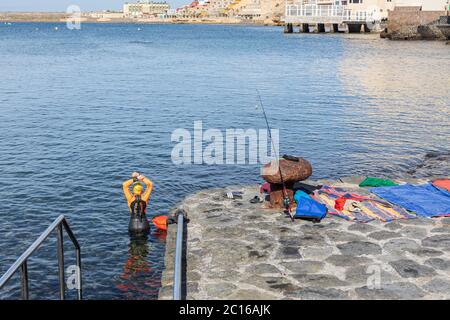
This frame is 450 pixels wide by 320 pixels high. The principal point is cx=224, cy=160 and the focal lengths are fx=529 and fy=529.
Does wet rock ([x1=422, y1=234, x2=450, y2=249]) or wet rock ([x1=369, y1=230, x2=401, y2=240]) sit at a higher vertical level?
wet rock ([x1=369, y1=230, x2=401, y2=240])

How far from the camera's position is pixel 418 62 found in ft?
202

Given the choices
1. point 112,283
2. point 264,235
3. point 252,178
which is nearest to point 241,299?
point 264,235

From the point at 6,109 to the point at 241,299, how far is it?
2950 centimetres

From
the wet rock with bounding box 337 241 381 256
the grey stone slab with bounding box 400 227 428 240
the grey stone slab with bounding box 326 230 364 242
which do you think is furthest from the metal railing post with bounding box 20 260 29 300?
the grey stone slab with bounding box 400 227 428 240

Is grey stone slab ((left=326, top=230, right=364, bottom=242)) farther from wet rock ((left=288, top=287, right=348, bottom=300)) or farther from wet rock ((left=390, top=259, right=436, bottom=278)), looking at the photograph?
wet rock ((left=288, top=287, right=348, bottom=300))

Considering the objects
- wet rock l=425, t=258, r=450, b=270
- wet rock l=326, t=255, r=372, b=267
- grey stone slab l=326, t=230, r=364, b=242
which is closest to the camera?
wet rock l=425, t=258, r=450, b=270

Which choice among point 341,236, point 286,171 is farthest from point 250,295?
point 286,171

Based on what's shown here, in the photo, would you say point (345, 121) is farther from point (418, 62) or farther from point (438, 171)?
point (418, 62)

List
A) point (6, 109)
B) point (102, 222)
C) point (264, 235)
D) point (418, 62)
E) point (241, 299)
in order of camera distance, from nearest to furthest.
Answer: point (241, 299)
point (264, 235)
point (102, 222)
point (6, 109)
point (418, 62)

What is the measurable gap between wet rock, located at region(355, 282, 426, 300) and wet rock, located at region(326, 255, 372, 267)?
A: 3.05ft

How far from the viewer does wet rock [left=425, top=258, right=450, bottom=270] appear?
31.4 feet

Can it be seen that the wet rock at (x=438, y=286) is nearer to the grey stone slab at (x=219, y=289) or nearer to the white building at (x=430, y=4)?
Result: the grey stone slab at (x=219, y=289)

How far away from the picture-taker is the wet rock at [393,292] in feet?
27.9

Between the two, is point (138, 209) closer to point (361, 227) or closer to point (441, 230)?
point (361, 227)
